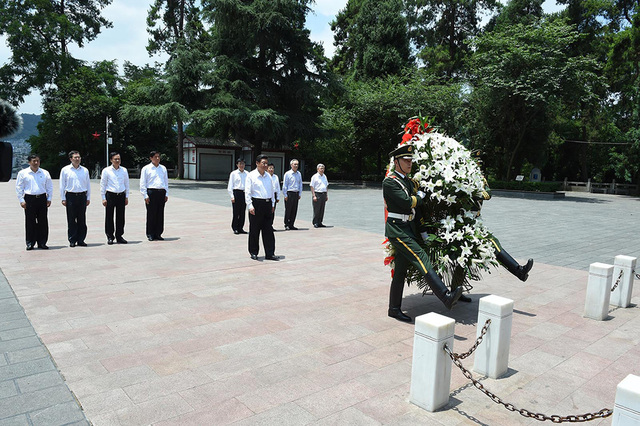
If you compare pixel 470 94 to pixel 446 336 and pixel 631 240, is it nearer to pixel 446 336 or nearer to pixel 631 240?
pixel 631 240

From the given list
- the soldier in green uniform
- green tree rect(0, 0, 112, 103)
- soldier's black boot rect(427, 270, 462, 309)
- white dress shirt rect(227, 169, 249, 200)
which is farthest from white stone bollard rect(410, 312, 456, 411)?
green tree rect(0, 0, 112, 103)

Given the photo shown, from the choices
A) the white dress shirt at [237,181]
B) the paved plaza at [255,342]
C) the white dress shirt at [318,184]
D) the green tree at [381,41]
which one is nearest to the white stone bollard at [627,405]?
the paved plaza at [255,342]

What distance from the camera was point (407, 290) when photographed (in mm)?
6746

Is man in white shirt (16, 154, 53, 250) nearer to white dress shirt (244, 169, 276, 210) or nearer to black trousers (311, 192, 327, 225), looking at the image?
white dress shirt (244, 169, 276, 210)

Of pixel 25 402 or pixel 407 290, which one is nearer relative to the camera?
pixel 25 402

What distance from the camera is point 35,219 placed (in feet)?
28.5

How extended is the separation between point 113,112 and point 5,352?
133 ft

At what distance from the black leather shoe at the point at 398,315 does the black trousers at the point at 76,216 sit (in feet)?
22.0

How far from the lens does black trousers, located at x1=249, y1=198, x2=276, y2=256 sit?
833 cm

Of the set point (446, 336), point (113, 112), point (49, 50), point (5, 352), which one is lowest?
point (5, 352)

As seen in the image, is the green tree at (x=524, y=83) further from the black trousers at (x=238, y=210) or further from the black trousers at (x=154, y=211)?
the black trousers at (x=154, y=211)

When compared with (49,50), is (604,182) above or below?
below

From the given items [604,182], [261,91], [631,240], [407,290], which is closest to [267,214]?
[407,290]

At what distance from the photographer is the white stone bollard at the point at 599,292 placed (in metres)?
5.50
